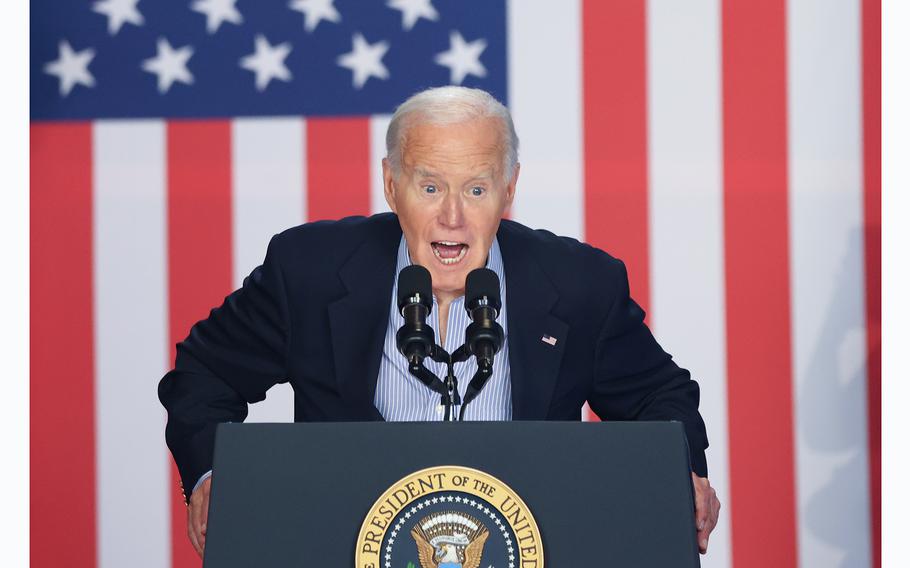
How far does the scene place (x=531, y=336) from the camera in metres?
2.14

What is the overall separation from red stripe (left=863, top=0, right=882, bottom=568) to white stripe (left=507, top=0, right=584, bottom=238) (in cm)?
81

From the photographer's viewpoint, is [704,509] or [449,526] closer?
[449,526]

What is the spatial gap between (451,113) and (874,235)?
1796 mm

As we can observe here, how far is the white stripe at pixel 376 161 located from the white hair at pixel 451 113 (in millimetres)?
1314

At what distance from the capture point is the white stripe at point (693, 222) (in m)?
3.47

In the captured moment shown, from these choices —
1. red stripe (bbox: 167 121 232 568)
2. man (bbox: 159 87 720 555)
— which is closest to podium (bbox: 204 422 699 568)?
man (bbox: 159 87 720 555)

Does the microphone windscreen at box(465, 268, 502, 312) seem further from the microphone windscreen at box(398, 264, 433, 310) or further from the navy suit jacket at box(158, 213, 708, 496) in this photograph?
the navy suit jacket at box(158, 213, 708, 496)

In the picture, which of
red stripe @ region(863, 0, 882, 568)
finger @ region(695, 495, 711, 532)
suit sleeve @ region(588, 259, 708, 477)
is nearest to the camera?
finger @ region(695, 495, 711, 532)

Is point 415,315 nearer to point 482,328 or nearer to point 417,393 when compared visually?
point 482,328

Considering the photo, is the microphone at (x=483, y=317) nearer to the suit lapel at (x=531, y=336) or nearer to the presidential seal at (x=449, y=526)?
the presidential seal at (x=449, y=526)

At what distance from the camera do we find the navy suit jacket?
2.13 m

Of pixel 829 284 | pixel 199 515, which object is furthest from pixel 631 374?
pixel 829 284

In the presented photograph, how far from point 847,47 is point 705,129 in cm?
47

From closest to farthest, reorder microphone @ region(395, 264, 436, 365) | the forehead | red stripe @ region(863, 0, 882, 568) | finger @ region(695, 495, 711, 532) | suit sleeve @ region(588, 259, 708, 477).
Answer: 1. microphone @ region(395, 264, 436, 365)
2. finger @ region(695, 495, 711, 532)
3. the forehead
4. suit sleeve @ region(588, 259, 708, 477)
5. red stripe @ region(863, 0, 882, 568)
